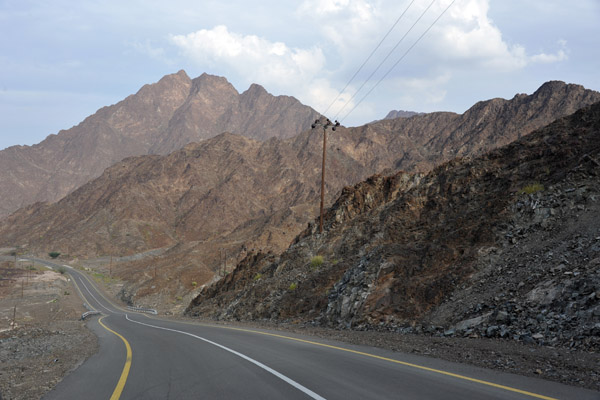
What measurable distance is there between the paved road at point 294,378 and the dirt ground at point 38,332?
85cm

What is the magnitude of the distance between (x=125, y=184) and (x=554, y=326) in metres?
182

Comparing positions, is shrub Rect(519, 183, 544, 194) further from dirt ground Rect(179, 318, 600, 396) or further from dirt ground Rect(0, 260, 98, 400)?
dirt ground Rect(0, 260, 98, 400)

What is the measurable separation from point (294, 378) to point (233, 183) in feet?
555

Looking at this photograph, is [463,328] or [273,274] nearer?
[463,328]

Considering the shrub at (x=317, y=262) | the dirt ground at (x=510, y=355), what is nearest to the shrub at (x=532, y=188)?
the dirt ground at (x=510, y=355)

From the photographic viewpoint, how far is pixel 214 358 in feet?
32.4

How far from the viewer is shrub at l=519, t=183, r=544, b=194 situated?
53.6 ft

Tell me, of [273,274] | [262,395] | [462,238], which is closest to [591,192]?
[462,238]

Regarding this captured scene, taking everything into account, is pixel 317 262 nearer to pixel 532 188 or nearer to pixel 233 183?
pixel 532 188

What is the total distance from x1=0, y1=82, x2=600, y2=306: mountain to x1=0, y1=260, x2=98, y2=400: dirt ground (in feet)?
84.8

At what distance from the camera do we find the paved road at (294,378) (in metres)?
6.20

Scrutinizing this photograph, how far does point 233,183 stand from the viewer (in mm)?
173625

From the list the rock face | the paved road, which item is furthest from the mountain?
the paved road

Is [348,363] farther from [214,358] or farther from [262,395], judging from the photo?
[214,358]
